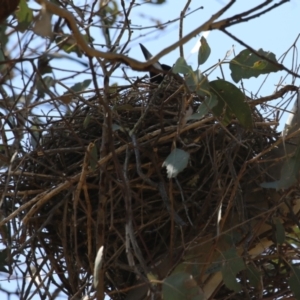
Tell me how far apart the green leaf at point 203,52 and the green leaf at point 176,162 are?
0.21m

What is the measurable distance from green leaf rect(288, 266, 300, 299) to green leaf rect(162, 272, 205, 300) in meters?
0.45

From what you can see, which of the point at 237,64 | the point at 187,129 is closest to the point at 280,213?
the point at 187,129

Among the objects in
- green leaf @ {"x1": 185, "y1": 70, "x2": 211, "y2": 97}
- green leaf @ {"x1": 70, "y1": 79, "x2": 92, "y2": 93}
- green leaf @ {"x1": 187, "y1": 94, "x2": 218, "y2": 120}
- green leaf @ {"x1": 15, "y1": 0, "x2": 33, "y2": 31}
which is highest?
green leaf @ {"x1": 70, "y1": 79, "x2": 92, "y2": 93}

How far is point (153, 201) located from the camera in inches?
73.2

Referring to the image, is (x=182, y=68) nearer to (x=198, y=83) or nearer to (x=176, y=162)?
(x=198, y=83)

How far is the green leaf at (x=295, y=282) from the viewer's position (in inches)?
68.6

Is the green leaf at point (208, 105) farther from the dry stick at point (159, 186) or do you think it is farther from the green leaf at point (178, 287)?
the green leaf at point (178, 287)

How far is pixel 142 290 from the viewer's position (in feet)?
5.85

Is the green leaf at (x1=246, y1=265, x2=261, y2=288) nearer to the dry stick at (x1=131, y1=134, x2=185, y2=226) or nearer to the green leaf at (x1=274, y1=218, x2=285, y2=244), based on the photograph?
the green leaf at (x1=274, y1=218, x2=285, y2=244)

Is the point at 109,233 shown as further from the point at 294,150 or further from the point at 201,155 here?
the point at 294,150

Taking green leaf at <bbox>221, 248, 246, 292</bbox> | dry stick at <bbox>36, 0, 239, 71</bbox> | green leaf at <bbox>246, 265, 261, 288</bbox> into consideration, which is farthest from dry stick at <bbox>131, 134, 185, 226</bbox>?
dry stick at <bbox>36, 0, 239, 71</bbox>

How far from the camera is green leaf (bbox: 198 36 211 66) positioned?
1639 millimetres

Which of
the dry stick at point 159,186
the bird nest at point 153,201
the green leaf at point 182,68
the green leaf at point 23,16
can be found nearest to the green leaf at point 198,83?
the green leaf at point 182,68

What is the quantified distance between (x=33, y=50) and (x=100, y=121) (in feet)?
1.76
